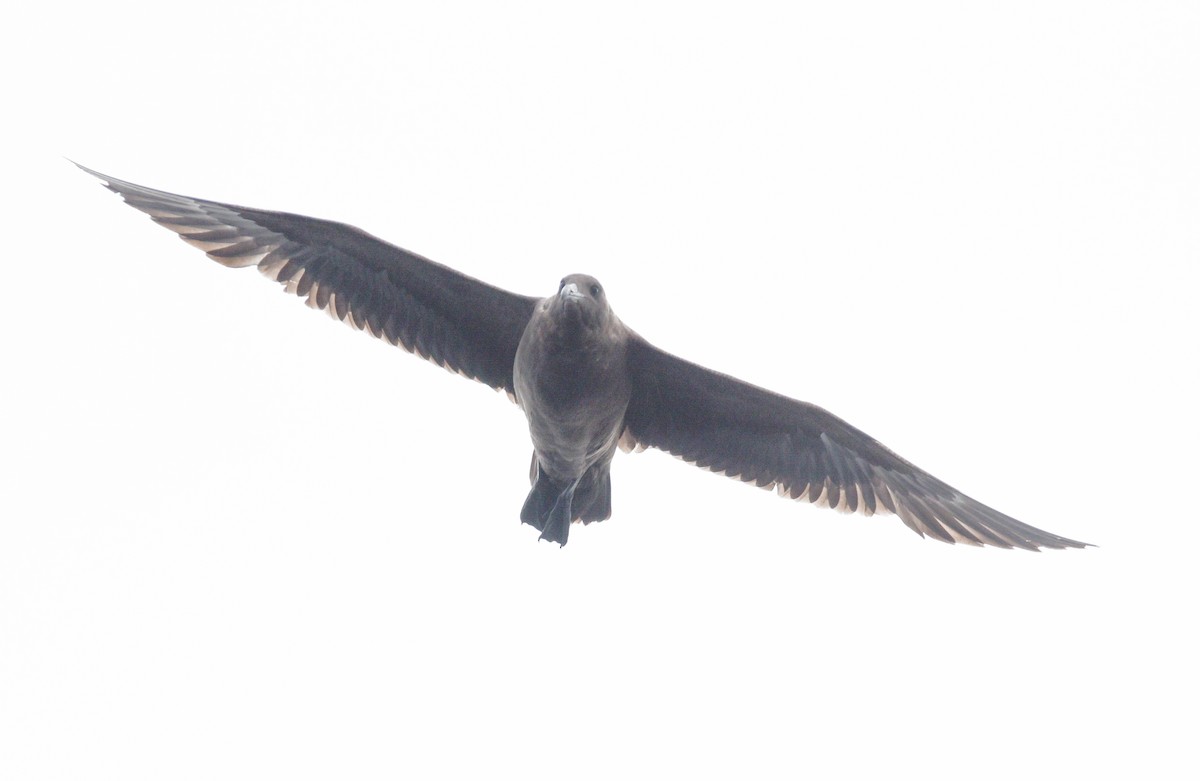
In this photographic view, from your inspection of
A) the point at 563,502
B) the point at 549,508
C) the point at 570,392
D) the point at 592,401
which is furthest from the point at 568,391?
the point at 549,508

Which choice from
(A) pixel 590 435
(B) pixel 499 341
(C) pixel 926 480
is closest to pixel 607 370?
(A) pixel 590 435

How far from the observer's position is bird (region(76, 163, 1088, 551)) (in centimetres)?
854

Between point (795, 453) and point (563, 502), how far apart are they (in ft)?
5.14

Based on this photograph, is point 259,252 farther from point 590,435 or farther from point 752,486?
point 752,486

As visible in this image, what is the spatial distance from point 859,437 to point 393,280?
3151 millimetres

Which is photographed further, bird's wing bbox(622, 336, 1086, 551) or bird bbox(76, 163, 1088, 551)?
bird's wing bbox(622, 336, 1086, 551)

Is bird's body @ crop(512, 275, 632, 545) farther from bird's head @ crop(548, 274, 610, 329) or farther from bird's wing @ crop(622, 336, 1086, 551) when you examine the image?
bird's wing @ crop(622, 336, 1086, 551)

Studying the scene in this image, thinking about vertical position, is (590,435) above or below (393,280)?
below

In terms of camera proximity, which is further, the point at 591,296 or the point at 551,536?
the point at 551,536

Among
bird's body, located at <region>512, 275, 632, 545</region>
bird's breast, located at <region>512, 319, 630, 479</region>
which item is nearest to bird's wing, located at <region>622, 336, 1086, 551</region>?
bird's body, located at <region>512, 275, 632, 545</region>

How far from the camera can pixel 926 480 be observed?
9.02 m

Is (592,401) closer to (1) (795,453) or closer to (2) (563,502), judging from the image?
(2) (563,502)

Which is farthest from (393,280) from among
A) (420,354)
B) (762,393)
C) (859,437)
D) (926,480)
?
(926,480)

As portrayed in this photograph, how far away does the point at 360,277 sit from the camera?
877 centimetres
